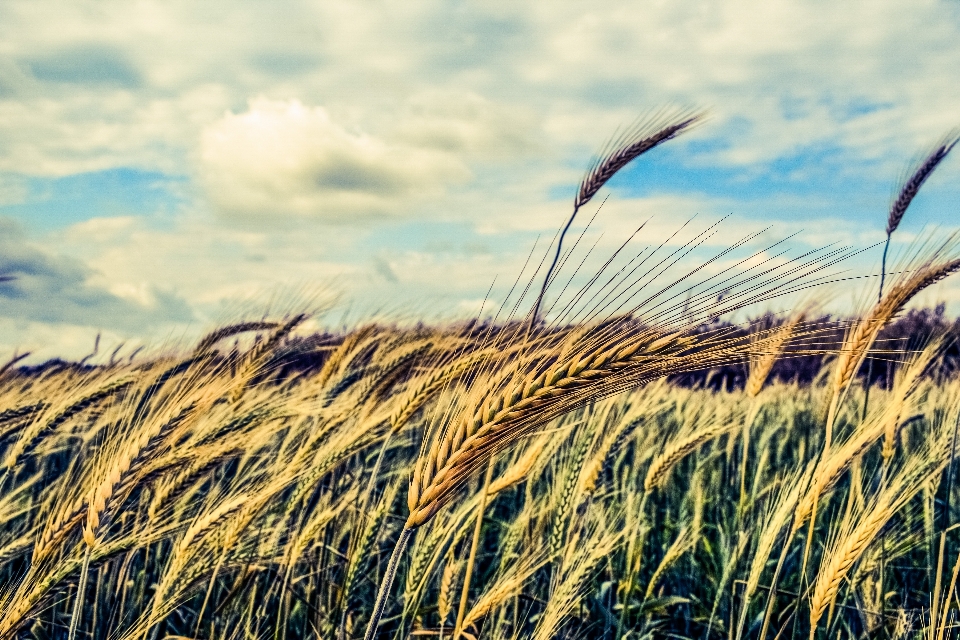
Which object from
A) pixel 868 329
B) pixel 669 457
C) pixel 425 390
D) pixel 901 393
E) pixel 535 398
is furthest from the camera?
pixel 669 457

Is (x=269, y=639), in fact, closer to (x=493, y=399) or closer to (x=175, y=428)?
(x=175, y=428)

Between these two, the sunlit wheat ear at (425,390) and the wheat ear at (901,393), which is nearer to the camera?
the sunlit wheat ear at (425,390)

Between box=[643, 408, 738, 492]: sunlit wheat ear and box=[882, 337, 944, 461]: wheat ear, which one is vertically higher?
box=[882, 337, 944, 461]: wheat ear

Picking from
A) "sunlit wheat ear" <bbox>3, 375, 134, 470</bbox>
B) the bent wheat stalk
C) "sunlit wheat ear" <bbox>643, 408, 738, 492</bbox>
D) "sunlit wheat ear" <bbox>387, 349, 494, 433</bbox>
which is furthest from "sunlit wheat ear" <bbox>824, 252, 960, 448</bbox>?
"sunlit wheat ear" <bbox>3, 375, 134, 470</bbox>

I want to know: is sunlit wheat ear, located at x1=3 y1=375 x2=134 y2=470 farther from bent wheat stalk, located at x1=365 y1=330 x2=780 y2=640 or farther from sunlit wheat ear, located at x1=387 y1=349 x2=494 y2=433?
bent wheat stalk, located at x1=365 y1=330 x2=780 y2=640

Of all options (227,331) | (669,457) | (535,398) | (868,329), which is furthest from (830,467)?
(227,331)

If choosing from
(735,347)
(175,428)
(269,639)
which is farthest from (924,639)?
(175,428)

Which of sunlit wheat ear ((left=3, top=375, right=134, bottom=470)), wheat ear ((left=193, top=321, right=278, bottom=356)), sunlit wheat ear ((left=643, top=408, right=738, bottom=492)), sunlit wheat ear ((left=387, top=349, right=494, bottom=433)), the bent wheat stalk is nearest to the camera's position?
the bent wheat stalk

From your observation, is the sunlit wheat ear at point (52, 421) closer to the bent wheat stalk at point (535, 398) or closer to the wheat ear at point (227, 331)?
the wheat ear at point (227, 331)

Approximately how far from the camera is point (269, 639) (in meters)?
2.73

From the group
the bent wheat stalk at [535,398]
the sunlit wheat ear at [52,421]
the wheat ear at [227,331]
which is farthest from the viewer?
the wheat ear at [227,331]

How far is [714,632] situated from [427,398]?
1789 mm

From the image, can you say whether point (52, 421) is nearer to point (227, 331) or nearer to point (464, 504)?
point (227, 331)

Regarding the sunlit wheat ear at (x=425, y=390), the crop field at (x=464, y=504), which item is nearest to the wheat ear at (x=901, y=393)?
the crop field at (x=464, y=504)
